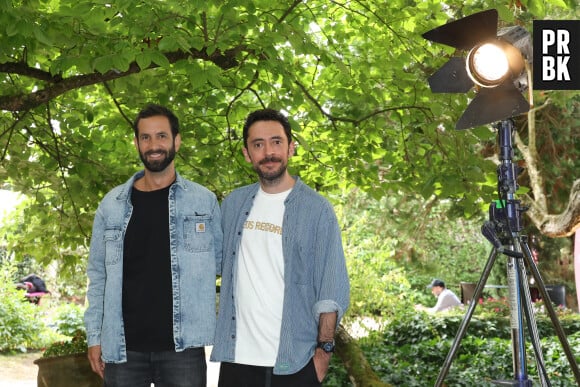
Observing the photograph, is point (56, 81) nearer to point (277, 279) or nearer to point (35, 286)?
point (277, 279)

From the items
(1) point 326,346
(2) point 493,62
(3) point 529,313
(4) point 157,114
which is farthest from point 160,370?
(2) point 493,62

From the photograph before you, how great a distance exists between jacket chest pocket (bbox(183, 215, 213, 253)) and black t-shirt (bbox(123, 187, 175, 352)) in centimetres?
7

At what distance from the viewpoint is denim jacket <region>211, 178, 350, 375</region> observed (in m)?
2.69

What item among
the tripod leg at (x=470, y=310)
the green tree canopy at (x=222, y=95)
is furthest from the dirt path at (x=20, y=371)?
the tripod leg at (x=470, y=310)

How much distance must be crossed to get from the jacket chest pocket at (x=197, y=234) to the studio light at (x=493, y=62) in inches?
51.2

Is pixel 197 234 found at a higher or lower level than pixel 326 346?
higher

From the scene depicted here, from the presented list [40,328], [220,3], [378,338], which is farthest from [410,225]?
[220,3]

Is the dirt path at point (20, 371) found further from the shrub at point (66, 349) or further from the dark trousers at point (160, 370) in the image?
the dark trousers at point (160, 370)

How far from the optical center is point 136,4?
3.68 meters

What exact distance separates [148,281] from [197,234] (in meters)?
0.24

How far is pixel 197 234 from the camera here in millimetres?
2875

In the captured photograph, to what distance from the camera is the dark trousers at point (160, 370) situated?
2.77 meters

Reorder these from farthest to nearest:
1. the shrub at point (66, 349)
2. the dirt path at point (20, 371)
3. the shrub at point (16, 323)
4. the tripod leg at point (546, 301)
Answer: the shrub at point (16, 323) < the dirt path at point (20, 371) < the shrub at point (66, 349) < the tripod leg at point (546, 301)

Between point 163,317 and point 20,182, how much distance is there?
3.58 metres
